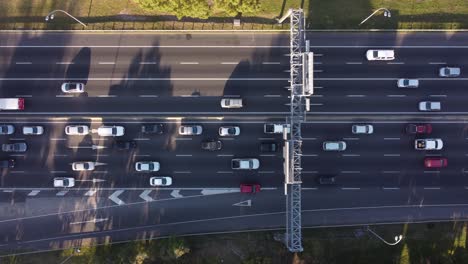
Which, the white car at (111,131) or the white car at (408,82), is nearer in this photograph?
the white car at (111,131)

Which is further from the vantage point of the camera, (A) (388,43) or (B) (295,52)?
(A) (388,43)

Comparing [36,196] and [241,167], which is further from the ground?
[241,167]

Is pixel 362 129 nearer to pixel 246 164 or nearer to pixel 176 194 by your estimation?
pixel 246 164

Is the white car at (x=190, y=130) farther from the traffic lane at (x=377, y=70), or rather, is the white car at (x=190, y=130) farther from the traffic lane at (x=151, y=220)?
the traffic lane at (x=377, y=70)

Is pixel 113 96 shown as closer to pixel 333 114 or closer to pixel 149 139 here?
pixel 149 139

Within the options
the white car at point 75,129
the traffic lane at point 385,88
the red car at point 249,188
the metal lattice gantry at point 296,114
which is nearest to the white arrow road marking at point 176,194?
the red car at point 249,188

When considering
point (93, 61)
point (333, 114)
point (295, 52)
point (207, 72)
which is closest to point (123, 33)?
point (93, 61)

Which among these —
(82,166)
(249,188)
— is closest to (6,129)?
(82,166)

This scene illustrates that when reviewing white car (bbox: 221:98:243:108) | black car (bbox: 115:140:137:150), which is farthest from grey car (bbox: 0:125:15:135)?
white car (bbox: 221:98:243:108)
